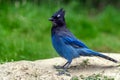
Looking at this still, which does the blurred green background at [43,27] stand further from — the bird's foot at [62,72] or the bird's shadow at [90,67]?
the bird's foot at [62,72]

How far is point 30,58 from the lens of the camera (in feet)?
29.2

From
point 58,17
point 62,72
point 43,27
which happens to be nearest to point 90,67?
point 62,72

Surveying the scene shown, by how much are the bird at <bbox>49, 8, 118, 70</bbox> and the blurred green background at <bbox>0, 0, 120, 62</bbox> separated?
1.71m

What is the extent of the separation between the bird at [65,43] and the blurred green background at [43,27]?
1.71m

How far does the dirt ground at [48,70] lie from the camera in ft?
20.9

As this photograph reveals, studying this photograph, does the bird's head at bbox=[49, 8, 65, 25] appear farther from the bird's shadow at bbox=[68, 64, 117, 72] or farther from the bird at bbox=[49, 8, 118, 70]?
the bird's shadow at bbox=[68, 64, 117, 72]

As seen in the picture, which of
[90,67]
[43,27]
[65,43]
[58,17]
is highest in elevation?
[58,17]

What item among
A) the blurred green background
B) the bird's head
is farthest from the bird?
the blurred green background

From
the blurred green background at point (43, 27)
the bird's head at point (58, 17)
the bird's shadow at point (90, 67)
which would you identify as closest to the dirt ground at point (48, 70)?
the bird's shadow at point (90, 67)

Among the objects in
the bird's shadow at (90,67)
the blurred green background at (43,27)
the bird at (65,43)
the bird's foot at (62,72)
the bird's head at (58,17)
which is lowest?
the blurred green background at (43,27)

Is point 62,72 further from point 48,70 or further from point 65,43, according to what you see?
point 65,43

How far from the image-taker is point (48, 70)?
668 cm

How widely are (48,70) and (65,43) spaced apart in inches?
17.5

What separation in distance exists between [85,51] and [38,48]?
9.68 feet
